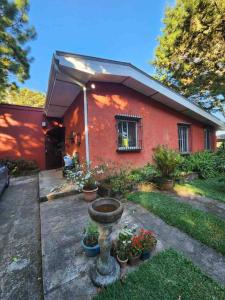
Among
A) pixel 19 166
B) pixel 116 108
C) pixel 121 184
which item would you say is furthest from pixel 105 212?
pixel 19 166

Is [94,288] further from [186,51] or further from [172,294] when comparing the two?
[186,51]

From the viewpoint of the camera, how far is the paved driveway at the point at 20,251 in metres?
1.88

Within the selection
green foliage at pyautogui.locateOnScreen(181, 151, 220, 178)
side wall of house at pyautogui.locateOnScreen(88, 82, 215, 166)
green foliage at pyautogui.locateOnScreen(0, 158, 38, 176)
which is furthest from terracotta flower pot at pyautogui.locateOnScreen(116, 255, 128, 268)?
green foliage at pyautogui.locateOnScreen(0, 158, 38, 176)

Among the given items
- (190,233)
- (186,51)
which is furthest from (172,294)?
(186,51)

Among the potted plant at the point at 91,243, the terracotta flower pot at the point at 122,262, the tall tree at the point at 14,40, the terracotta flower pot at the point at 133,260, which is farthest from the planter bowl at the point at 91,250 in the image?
the tall tree at the point at 14,40

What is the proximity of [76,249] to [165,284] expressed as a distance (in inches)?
51.8

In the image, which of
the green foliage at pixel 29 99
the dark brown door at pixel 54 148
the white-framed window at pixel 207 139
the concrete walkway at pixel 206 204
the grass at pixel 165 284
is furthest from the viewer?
the green foliage at pixel 29 99

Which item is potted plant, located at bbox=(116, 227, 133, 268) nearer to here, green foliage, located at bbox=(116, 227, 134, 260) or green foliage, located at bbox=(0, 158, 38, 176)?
green foliage, located at bbox=(116, 227, 134, 260)

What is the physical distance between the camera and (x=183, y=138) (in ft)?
27.7

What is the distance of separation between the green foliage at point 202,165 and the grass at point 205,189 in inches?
31.4

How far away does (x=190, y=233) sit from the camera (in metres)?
2.81

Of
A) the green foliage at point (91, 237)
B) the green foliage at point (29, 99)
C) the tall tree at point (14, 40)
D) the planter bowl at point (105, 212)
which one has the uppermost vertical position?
the green foliage at point (29, 99)

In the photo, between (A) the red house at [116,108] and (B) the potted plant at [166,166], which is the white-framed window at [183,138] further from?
(B) the potted plant at [166,166]

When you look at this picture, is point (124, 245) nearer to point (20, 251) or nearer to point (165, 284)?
point (165, 284)
